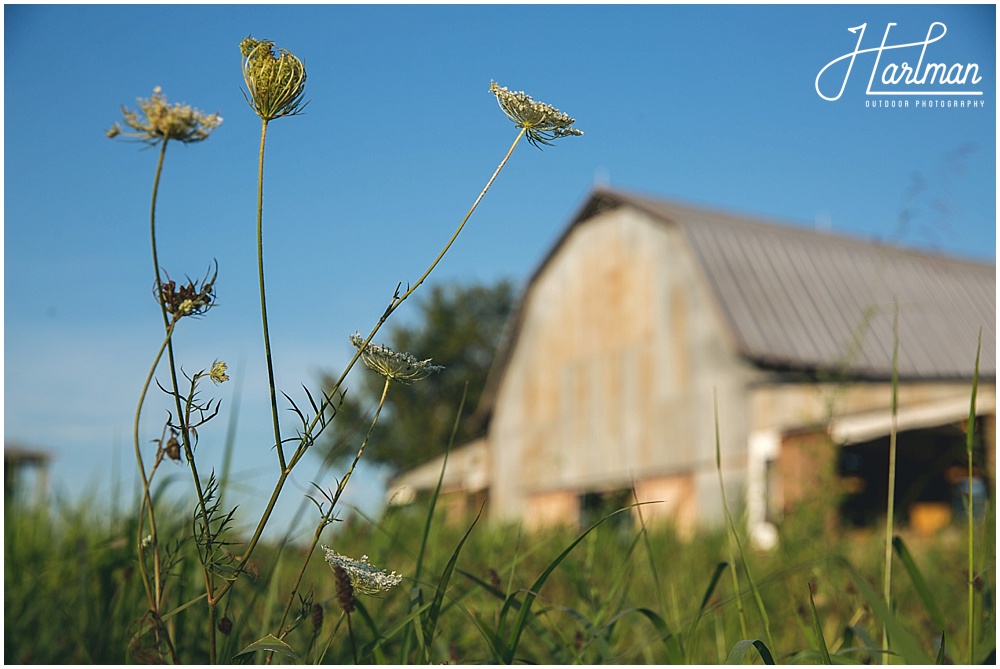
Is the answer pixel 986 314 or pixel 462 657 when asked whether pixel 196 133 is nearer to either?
pixel 462 657

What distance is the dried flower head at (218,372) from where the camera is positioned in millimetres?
1057

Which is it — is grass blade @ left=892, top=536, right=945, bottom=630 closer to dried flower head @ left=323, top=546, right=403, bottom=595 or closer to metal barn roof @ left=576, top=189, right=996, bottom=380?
dried flower head @ left=323, top=546, right=403, bottom=595

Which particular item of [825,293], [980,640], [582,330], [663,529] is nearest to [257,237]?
[980,640]

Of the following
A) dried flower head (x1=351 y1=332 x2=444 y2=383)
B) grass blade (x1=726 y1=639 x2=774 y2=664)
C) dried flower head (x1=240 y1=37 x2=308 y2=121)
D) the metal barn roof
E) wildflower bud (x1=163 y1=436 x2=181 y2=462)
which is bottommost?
grass blade (x1=726 y1=639 x2=774 y2=664)

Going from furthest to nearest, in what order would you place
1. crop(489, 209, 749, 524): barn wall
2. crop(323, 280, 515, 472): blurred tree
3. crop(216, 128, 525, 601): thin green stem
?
1. crop(323, 280, 515, 472): blurred tree
2. crop(489, 209, 749, 524): barn wall
3. crop(216, 128, 525, 601): thin green stem

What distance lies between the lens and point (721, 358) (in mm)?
12312

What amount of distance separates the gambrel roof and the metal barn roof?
0.02m

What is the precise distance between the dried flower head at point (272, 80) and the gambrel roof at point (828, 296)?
408 inches

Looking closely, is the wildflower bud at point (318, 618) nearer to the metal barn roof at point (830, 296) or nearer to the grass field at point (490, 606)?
the grass field at point (490, 606)

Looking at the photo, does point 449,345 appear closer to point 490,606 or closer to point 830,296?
point 830,296

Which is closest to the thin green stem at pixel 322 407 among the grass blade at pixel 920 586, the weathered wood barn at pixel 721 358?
the grass blade at pixel 920 586

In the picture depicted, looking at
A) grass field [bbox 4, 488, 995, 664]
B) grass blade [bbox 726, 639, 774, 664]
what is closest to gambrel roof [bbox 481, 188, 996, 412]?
grass field [bbox 4, 488, 995, 664]

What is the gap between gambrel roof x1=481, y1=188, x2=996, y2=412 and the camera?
466 inches

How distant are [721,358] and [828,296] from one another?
196 centimetres
